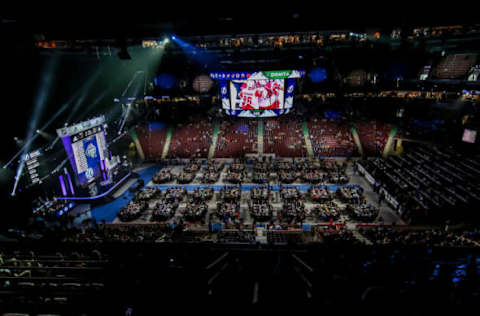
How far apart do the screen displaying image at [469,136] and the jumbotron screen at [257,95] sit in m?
13.4

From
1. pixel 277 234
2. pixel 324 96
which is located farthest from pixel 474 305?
pixel 324 96

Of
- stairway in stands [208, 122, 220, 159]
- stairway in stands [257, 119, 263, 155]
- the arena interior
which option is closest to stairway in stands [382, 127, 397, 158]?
the arena interior

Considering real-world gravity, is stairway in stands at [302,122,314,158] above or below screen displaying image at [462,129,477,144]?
below

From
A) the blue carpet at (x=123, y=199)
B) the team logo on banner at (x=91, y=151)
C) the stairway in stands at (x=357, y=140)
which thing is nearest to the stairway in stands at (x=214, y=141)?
the blue carpet at (x=123, y=199)

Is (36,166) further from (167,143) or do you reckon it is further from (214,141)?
(214,141)

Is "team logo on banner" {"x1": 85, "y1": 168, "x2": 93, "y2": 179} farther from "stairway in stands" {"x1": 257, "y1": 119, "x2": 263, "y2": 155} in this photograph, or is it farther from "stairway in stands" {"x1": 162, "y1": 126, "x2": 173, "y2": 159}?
"stairway in stands" {"x1": 257, "y1": 119, "x2": 263, "y2": 155}

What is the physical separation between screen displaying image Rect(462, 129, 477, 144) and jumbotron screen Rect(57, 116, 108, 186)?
2799 cm

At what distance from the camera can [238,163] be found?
78.3 feet

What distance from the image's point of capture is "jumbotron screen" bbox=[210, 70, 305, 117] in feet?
66.6

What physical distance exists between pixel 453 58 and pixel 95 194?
103ft

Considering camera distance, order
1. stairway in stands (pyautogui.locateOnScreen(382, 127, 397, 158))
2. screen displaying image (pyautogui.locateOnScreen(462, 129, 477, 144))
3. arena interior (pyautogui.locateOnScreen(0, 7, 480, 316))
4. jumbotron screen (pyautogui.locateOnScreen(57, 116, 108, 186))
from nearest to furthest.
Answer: arena interior (pyautogui.locateOnScreen(0, 7, 480, 316))
jumbotron screen (pyautogui.locateOnScreen(57, 116, 108, 186))
screen displaying image (pyautogui.locateOnScreen(462, 129, 477, 144))
stairway in stands (pyautogui.locateOnScreen(382, 127, 397, 158))

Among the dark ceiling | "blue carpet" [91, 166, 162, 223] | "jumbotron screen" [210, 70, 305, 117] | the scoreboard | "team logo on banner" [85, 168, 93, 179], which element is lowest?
"blue carpet" [91, 166, 162, 223]

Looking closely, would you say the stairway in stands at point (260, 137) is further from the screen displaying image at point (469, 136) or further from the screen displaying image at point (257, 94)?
the screen displaying image at point (469, 136)

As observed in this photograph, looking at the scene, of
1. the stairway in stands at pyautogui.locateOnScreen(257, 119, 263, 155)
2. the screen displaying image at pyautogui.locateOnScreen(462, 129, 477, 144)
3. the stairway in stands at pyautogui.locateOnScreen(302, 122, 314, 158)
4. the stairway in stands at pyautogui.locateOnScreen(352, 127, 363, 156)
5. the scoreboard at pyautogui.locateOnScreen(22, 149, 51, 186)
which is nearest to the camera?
the scoreboard at pyautogui.locateOnScreen(22, 149, 51, 186)
